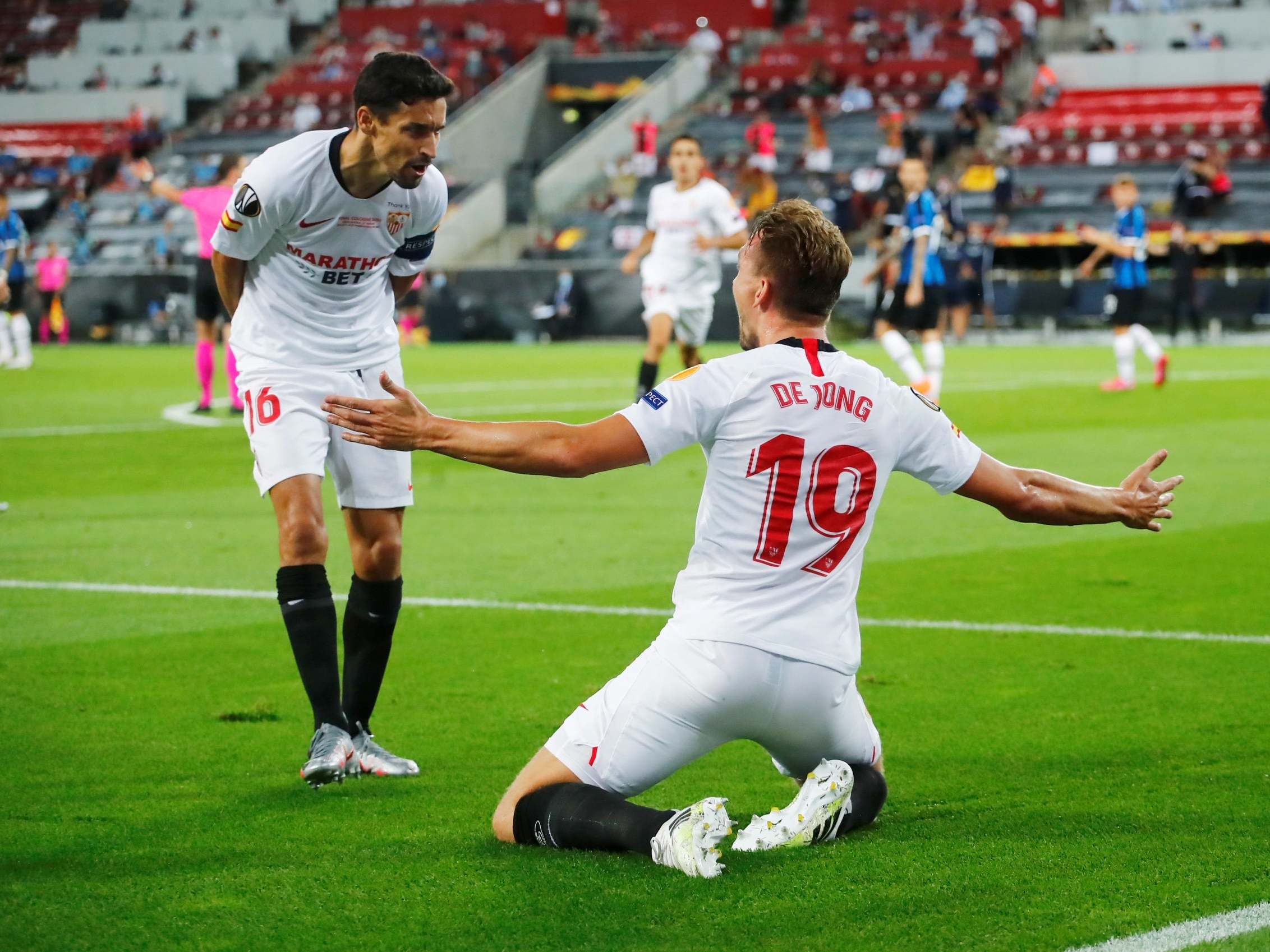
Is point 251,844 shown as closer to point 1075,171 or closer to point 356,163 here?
point 356,163

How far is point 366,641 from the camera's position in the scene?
558 centimetres

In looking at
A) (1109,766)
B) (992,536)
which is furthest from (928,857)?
(992,536)

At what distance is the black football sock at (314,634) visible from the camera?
5.23 meters

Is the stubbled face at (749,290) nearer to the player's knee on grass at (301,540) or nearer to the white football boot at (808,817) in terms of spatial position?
the white football boot at (808,817)

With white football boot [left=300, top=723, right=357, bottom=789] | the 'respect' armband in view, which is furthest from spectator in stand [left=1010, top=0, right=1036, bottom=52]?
white football boot [left=300, top=723, right=357, bottom=789]

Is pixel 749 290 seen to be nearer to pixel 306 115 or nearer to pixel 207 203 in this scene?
pixel 207 203

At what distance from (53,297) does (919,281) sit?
2570 cm

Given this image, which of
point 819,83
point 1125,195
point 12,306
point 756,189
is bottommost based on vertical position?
point 12,306

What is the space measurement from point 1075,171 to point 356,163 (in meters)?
35.1

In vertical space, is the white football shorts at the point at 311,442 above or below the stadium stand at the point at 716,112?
below

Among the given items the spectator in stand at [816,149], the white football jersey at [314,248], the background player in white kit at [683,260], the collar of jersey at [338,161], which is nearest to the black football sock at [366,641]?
the white football jersey at [314,248]

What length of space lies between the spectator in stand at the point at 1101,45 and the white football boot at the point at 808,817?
1670 inches

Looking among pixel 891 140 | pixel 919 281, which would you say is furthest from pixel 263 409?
pixel 891 140

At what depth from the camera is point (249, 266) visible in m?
5.69
